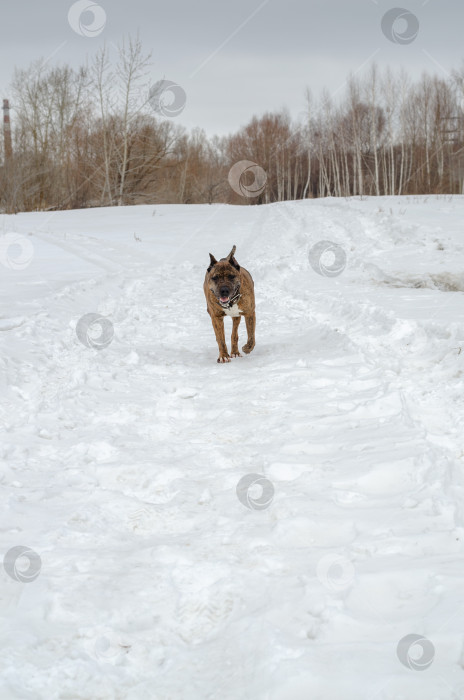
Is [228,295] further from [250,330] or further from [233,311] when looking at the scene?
[250,330]

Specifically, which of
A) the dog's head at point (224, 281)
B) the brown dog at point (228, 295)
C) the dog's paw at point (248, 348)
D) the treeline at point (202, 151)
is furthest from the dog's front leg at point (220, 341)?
the treeline at point (202, 151)

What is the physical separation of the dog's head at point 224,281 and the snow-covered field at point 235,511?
808 mm

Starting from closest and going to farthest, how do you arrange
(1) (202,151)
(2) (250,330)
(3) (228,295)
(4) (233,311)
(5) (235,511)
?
(5) (235,511) → (3) (228,295) → (4) (233,311) → (2) (250,330) → (1) (202,151)

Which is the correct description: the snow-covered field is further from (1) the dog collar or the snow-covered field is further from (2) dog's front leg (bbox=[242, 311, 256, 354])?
(1) the dog collar

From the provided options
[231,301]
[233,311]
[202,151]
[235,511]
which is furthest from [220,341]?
[202,151]

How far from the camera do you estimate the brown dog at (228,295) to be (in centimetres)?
661

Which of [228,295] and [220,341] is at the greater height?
[228,295]

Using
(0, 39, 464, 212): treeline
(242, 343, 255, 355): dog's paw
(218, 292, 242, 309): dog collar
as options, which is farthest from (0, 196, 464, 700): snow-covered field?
(0, 39, 464, 212): treeline

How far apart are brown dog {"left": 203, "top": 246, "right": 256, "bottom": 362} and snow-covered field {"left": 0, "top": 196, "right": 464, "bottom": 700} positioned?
290 mm

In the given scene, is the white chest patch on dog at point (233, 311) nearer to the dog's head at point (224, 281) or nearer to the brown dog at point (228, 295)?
the brown dog at point (228, 295)

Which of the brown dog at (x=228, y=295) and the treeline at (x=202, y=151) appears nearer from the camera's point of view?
the brown dog at (x=228, y=295)

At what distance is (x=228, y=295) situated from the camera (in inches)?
258

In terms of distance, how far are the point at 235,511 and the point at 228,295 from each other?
3.57 m

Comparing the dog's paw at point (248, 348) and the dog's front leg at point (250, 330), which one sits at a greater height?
the dog's front leg at point (250, 330)
